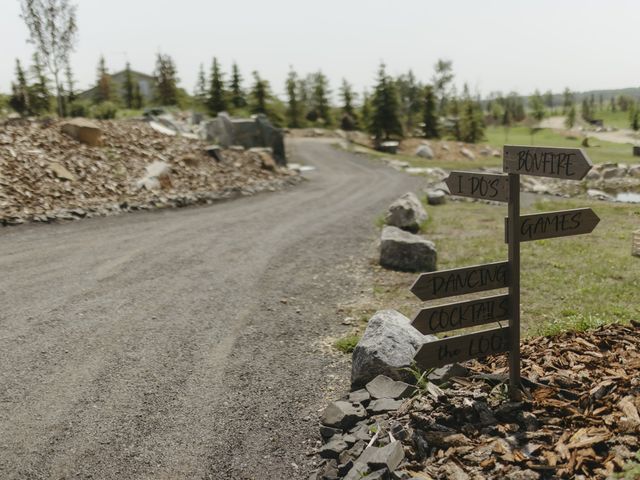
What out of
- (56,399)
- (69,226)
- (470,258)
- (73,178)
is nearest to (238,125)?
(73,178)

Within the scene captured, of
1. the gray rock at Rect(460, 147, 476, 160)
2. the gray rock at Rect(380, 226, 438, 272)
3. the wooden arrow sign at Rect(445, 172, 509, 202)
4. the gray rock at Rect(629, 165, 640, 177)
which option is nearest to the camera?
the wooden arrow sign at Rect(445, 172, 509, 202)

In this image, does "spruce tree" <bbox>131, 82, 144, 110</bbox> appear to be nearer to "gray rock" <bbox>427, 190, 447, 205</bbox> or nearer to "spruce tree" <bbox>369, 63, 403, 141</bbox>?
"spruce tree" <bbox>369, 63, 403, 141</bbox>

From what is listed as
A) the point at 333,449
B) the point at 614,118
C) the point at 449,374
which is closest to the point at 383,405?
the point at 333,449

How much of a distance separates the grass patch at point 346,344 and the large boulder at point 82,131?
17148mm

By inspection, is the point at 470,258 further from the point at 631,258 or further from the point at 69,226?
the point at 69,226

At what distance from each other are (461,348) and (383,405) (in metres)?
1.08

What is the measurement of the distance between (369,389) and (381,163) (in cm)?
3446

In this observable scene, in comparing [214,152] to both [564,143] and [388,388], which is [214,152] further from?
[564,143]

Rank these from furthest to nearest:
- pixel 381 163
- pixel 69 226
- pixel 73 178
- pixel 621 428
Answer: pixel 381 163, pixel 73 178, pixel 69 226, pixel 621 428

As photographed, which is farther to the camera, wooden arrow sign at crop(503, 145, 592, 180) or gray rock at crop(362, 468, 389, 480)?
wooden arrow sign at crop(503, 145, 592, 180)

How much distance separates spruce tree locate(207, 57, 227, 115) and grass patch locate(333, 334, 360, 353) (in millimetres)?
47676

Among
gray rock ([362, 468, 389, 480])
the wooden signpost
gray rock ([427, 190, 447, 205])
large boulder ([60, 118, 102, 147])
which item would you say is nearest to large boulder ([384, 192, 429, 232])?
gray rock ([427, 190, 447, 205])

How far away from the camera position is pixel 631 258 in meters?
11.6

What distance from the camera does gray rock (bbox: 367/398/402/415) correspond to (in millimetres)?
5293
